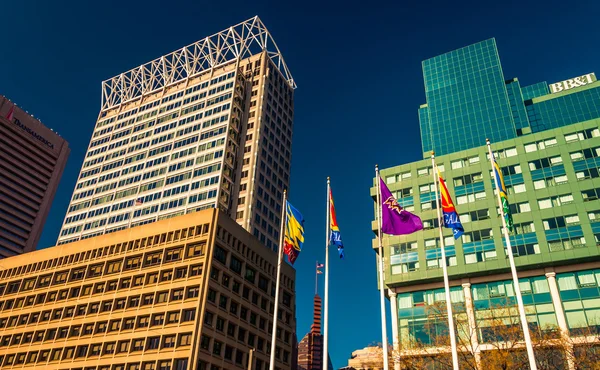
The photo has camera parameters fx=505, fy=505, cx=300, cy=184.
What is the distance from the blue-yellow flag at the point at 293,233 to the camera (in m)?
42.8

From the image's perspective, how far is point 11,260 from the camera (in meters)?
105

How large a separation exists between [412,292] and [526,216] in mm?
21372

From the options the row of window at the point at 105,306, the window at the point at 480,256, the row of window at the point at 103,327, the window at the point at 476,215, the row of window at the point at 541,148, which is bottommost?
the row of window at the point at 103,327

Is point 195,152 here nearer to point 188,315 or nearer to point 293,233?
point 188,315

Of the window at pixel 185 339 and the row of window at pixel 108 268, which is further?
the row of window at pixel 108 268

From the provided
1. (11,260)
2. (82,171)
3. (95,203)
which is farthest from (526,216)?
(82,171)

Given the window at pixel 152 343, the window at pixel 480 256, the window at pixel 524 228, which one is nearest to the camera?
the window at pixel 152 343

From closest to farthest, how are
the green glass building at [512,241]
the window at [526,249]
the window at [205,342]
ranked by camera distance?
1. the green glass building at [512,241]
2. the window at [205,342]
3. the window at [526,249]

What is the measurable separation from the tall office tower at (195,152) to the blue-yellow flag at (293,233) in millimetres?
73995

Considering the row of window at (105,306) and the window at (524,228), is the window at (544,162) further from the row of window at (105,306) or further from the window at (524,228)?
the row of window at (105,306)

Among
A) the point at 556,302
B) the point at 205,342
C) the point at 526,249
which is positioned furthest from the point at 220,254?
the point at 556,302

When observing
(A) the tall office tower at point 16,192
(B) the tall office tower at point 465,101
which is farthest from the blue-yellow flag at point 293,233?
(A) the tall office tower at point 16,192

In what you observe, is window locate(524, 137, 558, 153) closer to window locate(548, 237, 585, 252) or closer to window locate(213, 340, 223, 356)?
window locate(548, 237, 585, 252)

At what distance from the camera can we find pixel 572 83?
146000 mm
